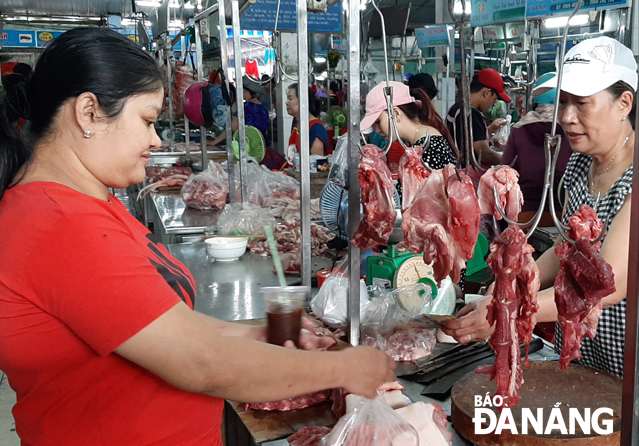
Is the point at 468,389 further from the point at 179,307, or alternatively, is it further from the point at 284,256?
the point at 284,256

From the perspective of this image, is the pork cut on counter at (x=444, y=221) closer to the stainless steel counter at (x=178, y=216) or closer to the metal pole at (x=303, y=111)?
the metal pole at (x=303, y=111)

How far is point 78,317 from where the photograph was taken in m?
1.13

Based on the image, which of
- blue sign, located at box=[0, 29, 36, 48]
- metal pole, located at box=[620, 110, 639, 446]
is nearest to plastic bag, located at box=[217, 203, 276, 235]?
metal pole, located at box=[620, 110, 639, 446]

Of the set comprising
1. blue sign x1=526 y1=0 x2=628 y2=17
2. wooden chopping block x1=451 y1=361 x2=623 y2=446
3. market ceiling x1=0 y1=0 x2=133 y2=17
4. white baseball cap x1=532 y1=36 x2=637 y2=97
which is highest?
market ceiling x1=0 y1=0 x2=133 y2=17

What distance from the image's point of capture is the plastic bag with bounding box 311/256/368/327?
86.4 inches

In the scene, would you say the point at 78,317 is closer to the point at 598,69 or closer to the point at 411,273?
the point at 411,273

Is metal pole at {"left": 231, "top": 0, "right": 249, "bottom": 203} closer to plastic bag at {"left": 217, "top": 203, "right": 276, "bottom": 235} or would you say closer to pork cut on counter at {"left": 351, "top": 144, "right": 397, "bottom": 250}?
plastic bag at {"left": 217, "top": 203, "right": 276, "bottom": 235}

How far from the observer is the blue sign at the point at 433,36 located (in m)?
8.41

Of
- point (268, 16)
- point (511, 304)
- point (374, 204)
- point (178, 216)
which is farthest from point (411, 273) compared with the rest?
point (268, 16)

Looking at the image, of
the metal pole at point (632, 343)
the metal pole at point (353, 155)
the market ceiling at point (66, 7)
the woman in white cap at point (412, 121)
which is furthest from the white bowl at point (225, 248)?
the market ceiling at point (66, 7)

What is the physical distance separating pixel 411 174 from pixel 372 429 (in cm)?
92

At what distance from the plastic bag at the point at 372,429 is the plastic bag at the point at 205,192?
3499 mm

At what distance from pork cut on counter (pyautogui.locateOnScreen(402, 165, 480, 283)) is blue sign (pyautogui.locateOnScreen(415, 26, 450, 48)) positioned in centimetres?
703

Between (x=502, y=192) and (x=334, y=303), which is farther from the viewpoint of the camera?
(x=334, y=303)
